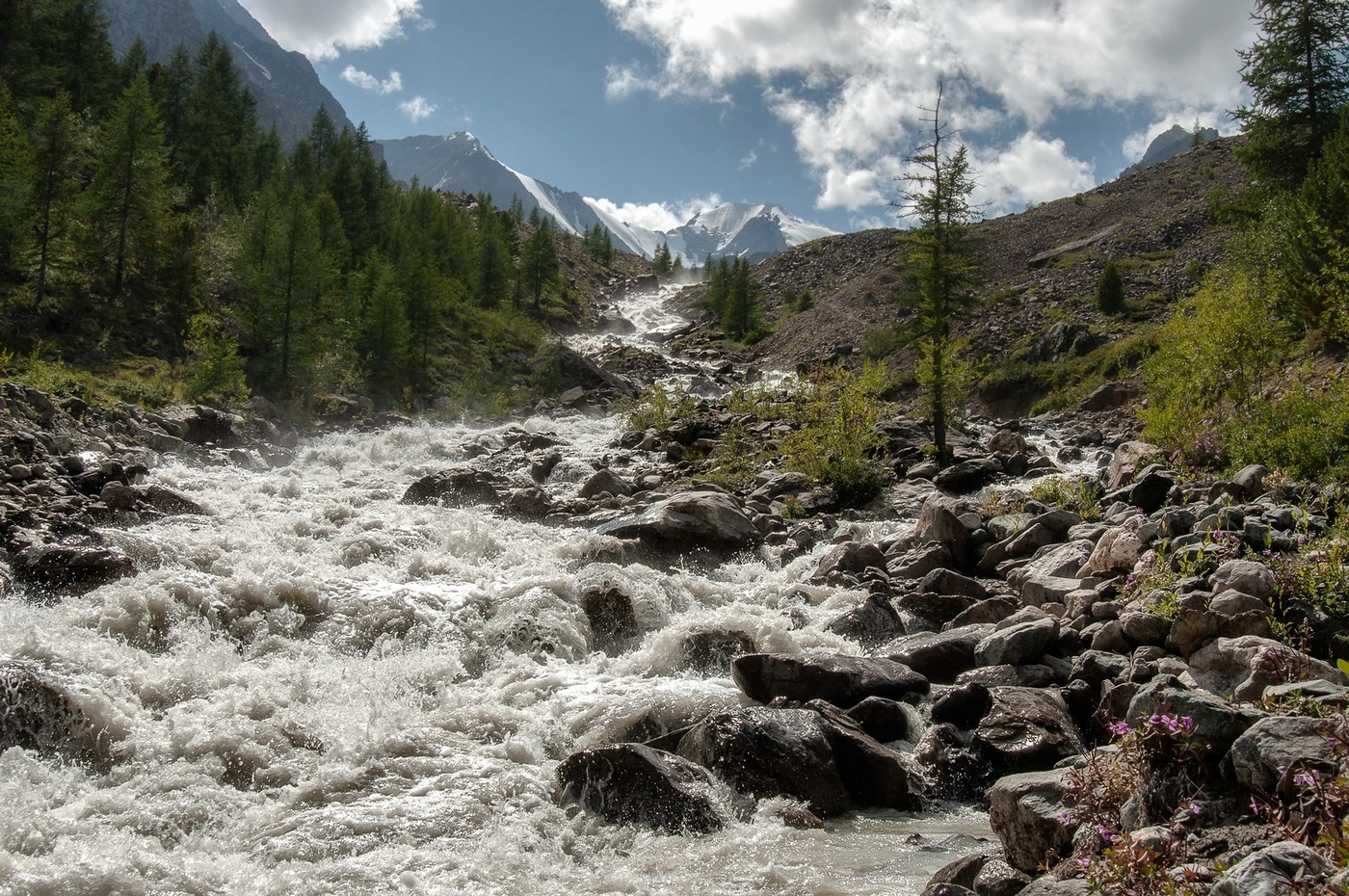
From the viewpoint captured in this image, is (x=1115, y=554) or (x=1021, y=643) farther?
(x=1115, y=554)

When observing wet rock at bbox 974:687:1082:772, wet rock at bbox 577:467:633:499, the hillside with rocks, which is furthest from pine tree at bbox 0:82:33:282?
wet rock at bbox 974:687:1082:772

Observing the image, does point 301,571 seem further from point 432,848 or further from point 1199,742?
point 1199,742

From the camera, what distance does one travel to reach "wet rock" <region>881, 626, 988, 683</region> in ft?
34.3

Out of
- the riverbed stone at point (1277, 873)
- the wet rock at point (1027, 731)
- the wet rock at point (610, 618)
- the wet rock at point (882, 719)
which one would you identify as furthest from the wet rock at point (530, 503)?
the riverbed stone at point (1277, 873)

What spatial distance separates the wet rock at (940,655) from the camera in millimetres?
10469

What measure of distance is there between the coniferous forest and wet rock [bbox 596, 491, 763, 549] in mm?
19263

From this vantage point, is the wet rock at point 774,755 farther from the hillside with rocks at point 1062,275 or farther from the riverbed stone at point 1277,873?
the hillside with rocks at point 1062,275

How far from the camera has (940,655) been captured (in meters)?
10.5

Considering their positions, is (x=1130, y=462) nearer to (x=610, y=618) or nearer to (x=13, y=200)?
(x=610, y=618)

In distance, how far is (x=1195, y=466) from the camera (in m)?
15.3

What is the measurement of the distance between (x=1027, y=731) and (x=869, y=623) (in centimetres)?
446

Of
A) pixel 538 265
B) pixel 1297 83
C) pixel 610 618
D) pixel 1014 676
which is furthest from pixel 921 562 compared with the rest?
pixel 538 265

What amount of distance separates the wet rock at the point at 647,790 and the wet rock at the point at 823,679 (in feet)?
6.97

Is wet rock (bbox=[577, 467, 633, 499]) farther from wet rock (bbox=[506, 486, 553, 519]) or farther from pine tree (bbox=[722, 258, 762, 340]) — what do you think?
pine tree (bbox=[722, 258, 762, 340])
